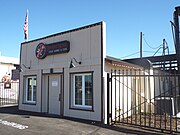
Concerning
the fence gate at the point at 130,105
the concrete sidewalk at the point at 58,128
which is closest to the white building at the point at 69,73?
the fence gate at the point at 130,105

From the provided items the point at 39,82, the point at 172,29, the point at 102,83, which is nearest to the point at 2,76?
the point at 39,82

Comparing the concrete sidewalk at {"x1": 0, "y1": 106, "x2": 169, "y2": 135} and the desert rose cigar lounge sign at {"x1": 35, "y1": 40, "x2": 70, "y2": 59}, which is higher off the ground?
the desert rose cigar lounge sign at {"x1": 35, "y1": 40, "x2": 70, "y2": 59}

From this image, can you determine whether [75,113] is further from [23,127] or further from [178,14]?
[178,14]

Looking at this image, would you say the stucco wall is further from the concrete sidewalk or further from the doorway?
the concrete sidewalk

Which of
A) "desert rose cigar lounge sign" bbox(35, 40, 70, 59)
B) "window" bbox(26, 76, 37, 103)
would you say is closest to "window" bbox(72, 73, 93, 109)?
"desert rose cigar lounge sign" bbox(35, 40, 70, 59)

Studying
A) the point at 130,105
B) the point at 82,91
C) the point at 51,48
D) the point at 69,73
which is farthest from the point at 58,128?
the point at 51,48

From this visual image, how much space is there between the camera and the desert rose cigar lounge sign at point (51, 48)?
10.9m

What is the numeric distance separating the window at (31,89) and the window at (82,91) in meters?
3.74

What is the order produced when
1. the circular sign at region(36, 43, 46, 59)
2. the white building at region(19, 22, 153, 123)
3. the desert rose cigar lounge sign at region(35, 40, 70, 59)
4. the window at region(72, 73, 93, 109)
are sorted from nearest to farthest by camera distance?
the white building at region(19, 22, 153, 123), the window at region(72, 73, 93, 109), the desert rose cigar lounge sign at region(35, 40, 70, 59), the circular sign at region(36, 43, 46, 59)

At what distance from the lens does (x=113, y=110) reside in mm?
9672

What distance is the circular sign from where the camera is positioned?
12.2 m

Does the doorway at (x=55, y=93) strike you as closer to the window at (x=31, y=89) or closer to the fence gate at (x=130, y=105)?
the window at (x=31, y=89)

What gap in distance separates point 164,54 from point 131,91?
7789mm

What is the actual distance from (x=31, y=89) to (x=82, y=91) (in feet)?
15.3
